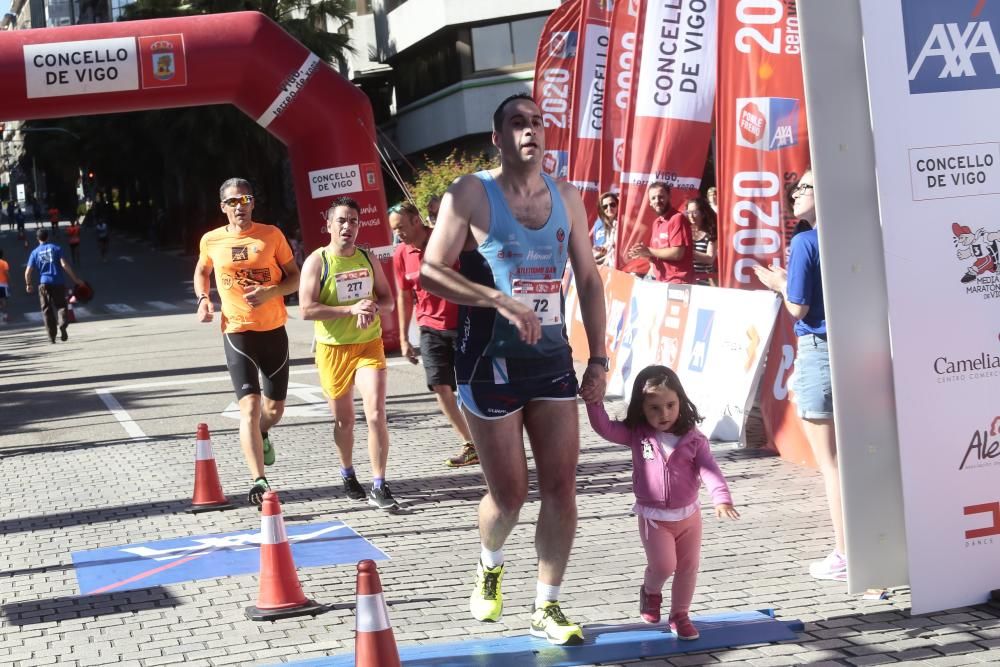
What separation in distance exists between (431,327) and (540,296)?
15.1ft

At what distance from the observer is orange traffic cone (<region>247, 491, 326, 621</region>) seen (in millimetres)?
6406

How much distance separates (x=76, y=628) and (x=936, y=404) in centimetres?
380

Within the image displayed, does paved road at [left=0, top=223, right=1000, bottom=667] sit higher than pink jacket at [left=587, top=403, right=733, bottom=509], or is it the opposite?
pink jacket at [left=587, top=403, right=733, bottom=509]

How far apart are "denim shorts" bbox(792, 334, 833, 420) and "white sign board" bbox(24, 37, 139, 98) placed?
1179cm

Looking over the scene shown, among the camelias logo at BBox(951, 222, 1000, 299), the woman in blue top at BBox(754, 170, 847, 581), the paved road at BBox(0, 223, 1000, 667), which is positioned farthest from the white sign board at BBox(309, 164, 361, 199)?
the camelias logo at BBox(951, 222, 1000, 299)

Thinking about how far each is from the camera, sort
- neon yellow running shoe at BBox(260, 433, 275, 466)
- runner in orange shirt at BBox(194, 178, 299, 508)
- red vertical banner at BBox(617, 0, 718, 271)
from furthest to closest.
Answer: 1. red vertical banner at BBox(617, 0, 718, 271)
2. neon yellow running shoe at BBox(260, 433, 275, 466)
3. runner in orange shirt at BBox(194, 178, 299, 508)

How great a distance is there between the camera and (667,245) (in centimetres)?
1245

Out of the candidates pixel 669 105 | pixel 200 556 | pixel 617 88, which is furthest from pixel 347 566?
pixel 617 88

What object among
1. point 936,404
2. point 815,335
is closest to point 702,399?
point 815,335

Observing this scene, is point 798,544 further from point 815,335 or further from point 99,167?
point 99,167

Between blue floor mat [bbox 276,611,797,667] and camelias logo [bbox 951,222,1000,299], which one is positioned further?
camelias logo [bbox 951,222,1000,299]

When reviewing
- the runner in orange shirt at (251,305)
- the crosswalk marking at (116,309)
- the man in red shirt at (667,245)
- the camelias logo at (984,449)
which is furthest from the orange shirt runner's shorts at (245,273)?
the crosswalk marking at (116,309)

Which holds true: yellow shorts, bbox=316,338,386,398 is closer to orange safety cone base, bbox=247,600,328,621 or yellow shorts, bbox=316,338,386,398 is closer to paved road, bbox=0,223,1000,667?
paved road, bbox=0,223,1000,667

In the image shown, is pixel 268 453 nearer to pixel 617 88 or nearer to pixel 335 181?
pixel 617 88
